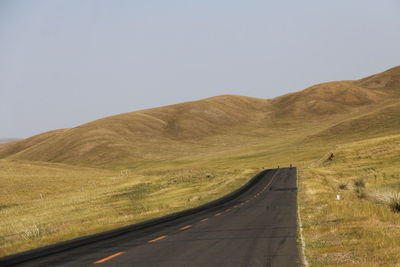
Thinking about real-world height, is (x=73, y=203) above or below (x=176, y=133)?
below

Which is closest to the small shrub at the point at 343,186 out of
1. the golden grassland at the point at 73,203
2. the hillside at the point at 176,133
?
the golden grassland at the point at 73,203

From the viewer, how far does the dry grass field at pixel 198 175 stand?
1619 cm

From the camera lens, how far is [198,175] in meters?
67.8

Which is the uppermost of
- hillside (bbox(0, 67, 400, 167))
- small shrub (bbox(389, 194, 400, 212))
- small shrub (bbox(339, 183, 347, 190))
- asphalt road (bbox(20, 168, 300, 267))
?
hillside (bbox(0, 67, 400, 167))

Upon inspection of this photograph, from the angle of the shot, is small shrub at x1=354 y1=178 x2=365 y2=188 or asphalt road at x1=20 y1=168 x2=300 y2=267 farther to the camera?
small shrub at x1=354 y1=178 x2=365 y2=188

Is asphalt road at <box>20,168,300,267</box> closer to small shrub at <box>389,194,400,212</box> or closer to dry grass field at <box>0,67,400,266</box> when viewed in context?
dry grass field at <box>0,67,400,266</box>

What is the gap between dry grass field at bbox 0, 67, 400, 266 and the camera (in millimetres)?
16188

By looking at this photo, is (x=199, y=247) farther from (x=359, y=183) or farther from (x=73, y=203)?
(x=359, y=183)

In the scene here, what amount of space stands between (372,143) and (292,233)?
5748 centimetres

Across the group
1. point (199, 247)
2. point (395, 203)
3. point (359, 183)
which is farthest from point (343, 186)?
point (199, 247)

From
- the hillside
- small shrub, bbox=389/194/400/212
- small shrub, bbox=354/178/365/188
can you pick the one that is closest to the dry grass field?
small shrub, bbox=354/178/365/188

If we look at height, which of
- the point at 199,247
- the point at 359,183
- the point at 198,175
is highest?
the point at 199,247

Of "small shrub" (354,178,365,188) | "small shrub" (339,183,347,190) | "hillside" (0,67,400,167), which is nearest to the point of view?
"small shrub" (339,183,347,190)

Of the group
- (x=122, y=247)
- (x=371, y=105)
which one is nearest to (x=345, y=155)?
(x=122, y=247)
